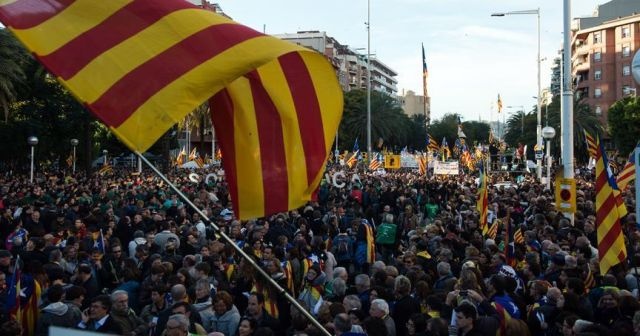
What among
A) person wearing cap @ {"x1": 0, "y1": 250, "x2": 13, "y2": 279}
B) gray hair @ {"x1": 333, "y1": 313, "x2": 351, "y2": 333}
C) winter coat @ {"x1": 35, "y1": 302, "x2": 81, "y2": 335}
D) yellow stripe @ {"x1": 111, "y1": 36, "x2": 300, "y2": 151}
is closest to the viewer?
yellow stripe @ {"x1": 111, "y1": 36, "x2": 300, "y2": 151}

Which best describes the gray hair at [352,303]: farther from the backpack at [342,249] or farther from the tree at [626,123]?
the tree at [626,123]

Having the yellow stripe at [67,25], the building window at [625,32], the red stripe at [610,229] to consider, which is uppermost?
the building window at [625,32]

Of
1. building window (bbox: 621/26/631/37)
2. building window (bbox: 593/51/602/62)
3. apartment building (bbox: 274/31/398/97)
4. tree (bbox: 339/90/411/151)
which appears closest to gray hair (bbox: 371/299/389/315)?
tree (bbox: 339/90/411/151)

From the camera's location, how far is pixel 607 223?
830 cm

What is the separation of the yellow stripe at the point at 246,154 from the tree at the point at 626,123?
2142 inches

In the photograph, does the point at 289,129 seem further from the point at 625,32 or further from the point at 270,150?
the point at 625,32

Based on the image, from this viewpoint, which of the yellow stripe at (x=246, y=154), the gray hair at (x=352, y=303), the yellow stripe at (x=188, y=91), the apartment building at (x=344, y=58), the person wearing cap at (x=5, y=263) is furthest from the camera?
the apartment building at (x=344, y=58)

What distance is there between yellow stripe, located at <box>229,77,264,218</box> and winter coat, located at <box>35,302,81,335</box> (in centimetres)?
244

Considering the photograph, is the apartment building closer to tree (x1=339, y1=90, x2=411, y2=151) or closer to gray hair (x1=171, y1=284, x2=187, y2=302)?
tree (x1=339, y1=90, x2=411, y2=151)

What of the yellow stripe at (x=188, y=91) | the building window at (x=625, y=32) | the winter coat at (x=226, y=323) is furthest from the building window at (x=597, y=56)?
the yellow stripe at (x=188, y=91)

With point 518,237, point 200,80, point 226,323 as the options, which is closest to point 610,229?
point 518,237

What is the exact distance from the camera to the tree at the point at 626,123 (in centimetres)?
5394

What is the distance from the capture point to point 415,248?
34.0 feet

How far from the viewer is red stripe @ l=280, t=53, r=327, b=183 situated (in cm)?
481
